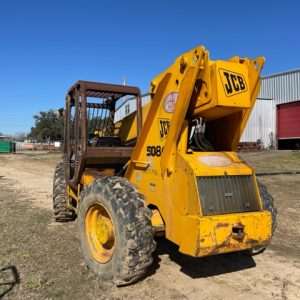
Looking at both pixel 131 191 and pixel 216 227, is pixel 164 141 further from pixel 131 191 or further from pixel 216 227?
pixel 216 227

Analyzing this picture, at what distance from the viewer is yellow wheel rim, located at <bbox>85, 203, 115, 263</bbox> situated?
517cm

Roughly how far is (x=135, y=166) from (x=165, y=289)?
160 cm

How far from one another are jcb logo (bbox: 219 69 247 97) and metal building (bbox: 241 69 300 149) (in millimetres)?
29813

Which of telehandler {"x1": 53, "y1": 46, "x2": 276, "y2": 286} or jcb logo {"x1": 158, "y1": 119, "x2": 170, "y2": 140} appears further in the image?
jcb logo {"x1": 158, "y1": 119, "x2": 170, "y2": 140}

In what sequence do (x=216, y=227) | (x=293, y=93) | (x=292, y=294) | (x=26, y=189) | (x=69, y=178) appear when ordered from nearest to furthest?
(x=216, y=227) < (x=292, y=294) < (x=69, y=178) < (x=26, y=189) < (x=293, y=93)

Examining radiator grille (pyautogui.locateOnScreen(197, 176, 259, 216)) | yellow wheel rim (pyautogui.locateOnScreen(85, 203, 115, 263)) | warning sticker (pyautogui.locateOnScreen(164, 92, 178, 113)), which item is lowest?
yellow wheel rim (pyautogui.locateOnScreen(85, 203, 115, 263))

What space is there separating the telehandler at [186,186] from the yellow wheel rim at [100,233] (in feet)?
0.04

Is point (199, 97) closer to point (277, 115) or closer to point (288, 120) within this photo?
point (288, 120)

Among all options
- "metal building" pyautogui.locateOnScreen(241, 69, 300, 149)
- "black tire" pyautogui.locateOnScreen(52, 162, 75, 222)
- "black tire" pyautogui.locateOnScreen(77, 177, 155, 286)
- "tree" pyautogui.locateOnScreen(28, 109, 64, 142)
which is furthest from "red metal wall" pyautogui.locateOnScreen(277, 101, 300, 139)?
"tree" pyautogui.locateOnScreen(28, 109, 64, 142)

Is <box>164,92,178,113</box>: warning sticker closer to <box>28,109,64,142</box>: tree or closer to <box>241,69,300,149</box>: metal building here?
<box>241,69,300,149</box>: metal building

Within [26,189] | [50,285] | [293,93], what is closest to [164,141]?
[50,285]

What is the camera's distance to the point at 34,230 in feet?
24.6

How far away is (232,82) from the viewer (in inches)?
181

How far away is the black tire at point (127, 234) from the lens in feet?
15.1
